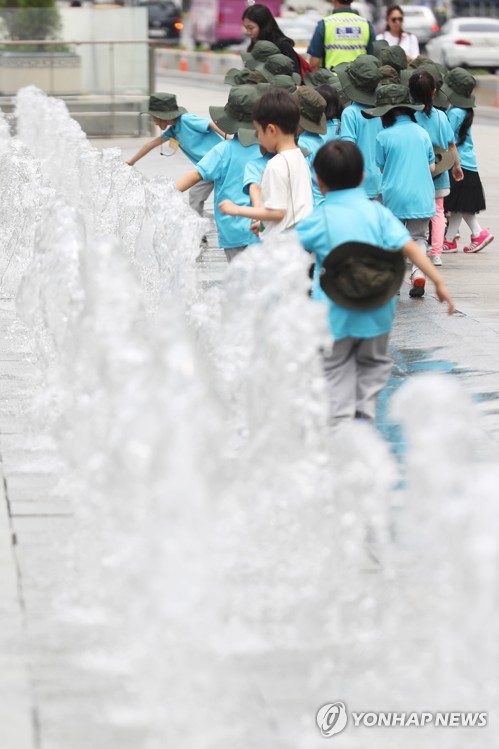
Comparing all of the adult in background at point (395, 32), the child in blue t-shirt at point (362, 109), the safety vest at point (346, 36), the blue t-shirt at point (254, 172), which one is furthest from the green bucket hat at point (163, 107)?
the adult in background at point (395, 32)

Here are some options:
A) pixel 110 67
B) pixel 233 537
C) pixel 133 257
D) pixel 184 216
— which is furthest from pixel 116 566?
pixel 110 67

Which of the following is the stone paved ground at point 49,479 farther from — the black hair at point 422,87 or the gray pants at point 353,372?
the black hair at point 422,87

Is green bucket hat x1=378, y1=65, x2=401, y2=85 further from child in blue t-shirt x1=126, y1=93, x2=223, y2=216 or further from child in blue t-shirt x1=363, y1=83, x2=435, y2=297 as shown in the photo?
child in blue t-shirt x1=126, y1=93, x2=223, y2=216

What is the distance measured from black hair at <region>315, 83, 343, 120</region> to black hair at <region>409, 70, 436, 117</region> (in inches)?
27.6

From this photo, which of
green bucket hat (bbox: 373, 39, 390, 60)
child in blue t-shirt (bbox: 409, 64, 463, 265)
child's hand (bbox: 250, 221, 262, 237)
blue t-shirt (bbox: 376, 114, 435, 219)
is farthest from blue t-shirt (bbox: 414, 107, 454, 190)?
child's hand (bbox: 250, 221, 262, 237)

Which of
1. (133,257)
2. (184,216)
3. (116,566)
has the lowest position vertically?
(133,257)

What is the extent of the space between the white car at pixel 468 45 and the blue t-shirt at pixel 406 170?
1017 inches

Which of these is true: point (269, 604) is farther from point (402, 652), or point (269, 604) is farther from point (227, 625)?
point (402, 652)

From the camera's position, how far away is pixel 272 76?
10.5m

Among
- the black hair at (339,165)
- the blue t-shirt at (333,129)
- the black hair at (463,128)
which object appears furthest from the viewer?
the black hair at (463,128)

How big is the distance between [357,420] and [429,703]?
203cm

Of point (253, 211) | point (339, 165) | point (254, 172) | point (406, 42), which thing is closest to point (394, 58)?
point (406, 42)

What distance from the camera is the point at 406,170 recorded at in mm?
9141

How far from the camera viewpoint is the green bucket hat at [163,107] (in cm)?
1030
